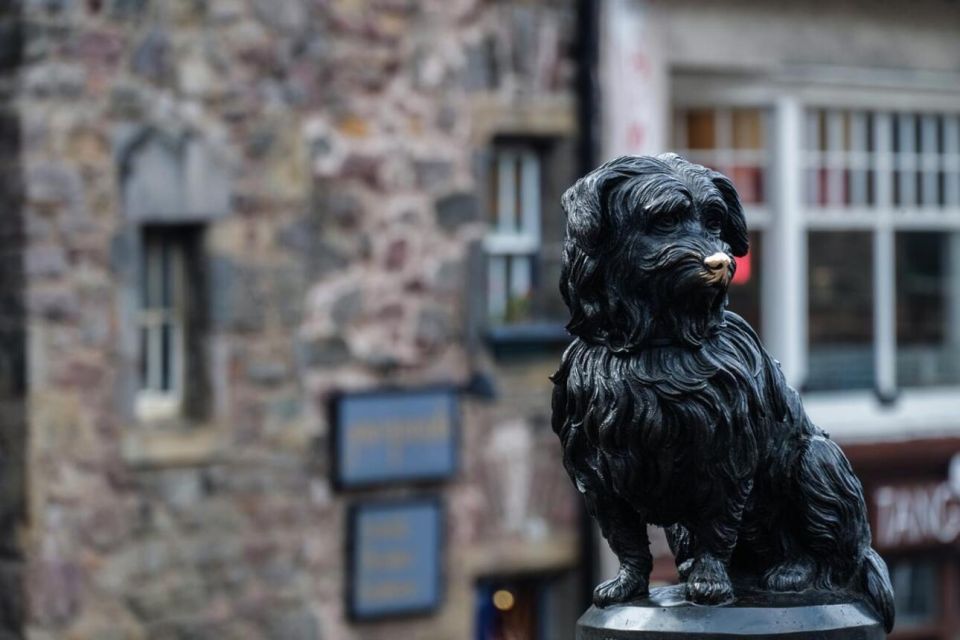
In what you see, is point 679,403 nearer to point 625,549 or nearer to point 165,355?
point 625,549

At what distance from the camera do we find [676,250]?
4324mm

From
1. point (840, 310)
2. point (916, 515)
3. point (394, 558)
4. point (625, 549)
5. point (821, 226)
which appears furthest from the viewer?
point (840, 310)

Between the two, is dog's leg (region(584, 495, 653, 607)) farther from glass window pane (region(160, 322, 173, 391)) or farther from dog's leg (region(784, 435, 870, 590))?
glass window pane (region(160, 322, 173, 391))

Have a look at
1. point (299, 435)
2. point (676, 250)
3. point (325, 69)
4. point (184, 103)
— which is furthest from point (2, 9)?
point (676, 250)

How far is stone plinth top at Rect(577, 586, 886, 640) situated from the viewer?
433 cm

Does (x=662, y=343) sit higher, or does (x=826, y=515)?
(x=662, y=343)

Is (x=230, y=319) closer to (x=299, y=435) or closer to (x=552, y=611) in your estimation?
(x=299, y=435)

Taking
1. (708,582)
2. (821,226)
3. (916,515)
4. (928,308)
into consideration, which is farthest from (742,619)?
(928,308)

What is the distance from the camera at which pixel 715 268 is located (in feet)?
14.2

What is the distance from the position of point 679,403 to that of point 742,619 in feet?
1.38

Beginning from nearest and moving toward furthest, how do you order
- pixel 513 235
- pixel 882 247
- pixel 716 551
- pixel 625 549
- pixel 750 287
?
pixel 716 551 < pixel 625 549 < pixel 513 235 < pixel 750 287 < pixel 882 247

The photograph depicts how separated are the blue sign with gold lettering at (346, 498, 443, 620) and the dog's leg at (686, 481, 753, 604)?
8038 mm

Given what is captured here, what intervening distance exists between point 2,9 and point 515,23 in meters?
3.11

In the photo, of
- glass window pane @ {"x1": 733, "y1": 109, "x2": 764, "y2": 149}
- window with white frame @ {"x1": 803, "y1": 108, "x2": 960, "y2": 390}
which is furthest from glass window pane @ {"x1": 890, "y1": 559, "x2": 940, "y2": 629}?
glass window pane @ {"x1": 733, "y1": 109, "x2": 764, "y2": 149}
